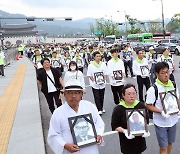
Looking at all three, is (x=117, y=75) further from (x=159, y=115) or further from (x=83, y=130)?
(x=83, y=130)

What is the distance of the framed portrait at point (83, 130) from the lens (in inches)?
115

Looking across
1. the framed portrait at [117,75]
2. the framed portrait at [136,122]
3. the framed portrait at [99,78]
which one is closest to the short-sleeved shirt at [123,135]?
the framed portrait at [136,122]

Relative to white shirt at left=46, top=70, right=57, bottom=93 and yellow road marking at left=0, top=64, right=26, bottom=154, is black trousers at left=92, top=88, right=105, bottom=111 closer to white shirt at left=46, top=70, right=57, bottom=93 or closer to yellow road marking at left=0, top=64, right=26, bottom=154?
white shirt at left=46, top=70, right=57, bottom=93

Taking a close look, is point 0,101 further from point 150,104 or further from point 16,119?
point 150,104

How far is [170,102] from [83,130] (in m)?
1.48

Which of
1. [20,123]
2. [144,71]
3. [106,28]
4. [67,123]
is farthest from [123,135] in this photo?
[106,28]

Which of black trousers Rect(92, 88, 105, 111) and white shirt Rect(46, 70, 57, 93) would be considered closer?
white shirt Rect(46, 70, 57, 93)

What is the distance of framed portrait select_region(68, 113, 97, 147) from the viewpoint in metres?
2.92

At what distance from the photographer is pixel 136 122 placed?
11.3 feet

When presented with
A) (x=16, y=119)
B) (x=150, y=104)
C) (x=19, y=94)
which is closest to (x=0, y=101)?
(x=19, y=94)

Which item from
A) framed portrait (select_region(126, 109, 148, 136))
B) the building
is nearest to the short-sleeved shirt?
framed portrait (select_region(126, 109, 148, 136))

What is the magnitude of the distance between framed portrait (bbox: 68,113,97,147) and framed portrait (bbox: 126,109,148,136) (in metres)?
0.58

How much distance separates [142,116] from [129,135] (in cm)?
27

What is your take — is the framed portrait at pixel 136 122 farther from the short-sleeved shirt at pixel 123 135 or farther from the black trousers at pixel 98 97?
the black trousers at pixel 98 97
